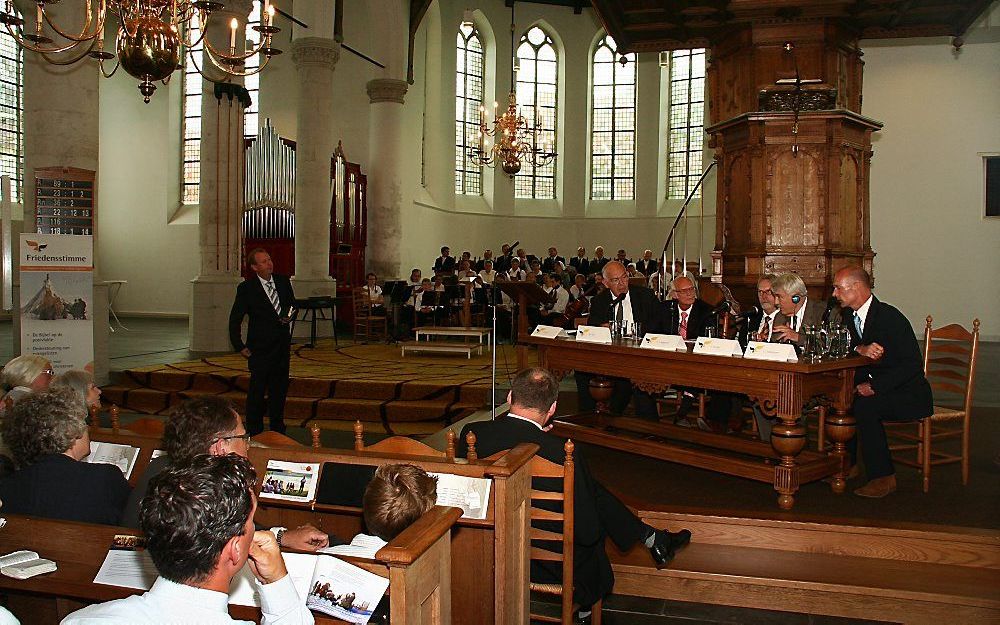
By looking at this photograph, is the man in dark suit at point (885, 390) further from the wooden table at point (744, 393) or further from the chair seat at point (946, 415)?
the chair seat at point (946, 415)

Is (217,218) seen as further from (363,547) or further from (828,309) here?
(363,547)

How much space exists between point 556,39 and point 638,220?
481 centimetres

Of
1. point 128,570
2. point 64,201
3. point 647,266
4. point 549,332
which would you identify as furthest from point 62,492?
point 647,266

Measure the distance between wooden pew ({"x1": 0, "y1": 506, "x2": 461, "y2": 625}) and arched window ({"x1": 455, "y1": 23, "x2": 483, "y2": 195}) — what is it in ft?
57.8

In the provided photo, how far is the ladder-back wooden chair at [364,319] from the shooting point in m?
12.1

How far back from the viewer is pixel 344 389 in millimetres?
7801

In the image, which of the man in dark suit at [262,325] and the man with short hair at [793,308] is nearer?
the man with short hair at [793,308]

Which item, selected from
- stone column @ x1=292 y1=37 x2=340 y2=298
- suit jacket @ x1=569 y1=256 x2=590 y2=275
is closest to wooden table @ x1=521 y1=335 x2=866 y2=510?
stone column @ x1=292 y1=37 x2=340 y2=298

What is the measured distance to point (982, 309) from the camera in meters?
12.9

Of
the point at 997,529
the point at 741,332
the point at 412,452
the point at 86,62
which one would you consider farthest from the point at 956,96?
the point at 412,452

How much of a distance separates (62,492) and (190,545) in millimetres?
1289

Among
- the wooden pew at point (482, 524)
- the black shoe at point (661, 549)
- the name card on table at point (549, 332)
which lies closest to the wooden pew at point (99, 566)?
the wooden pew at point (482, 524)

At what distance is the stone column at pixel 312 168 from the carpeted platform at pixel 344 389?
316 cm

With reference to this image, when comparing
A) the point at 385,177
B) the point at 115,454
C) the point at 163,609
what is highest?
the point at 385,177
